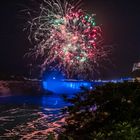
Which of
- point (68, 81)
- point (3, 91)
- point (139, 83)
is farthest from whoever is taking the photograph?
point (3, 91)

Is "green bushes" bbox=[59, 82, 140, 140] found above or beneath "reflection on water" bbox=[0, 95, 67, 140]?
above

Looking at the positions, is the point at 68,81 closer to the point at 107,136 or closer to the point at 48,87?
the point at 48,87

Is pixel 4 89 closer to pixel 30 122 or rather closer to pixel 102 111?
pixel 30 122

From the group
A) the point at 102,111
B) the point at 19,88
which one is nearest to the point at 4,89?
the point at 19,88

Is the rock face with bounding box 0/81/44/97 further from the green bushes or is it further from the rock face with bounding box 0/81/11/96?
the green bushes

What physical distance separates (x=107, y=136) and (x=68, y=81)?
4828 centimetres

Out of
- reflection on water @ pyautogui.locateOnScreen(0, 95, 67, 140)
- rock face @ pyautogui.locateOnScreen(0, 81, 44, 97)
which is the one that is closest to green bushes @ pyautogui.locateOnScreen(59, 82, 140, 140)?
reflection on water @ pyautogui.locateOnScreen(0, 95, 67, 140)

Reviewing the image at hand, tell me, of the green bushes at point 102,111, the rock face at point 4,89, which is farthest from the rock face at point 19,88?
the green bushes at point 102,111

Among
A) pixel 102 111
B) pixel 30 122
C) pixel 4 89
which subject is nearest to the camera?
pixel 102 111

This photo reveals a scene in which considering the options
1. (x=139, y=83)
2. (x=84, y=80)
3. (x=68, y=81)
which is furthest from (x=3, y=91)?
(x=139, y=83)

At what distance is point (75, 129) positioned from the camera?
6949 mm

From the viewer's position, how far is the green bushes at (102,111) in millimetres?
6387

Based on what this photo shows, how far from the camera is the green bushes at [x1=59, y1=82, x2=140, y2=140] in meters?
6.39

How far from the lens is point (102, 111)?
6.91 m
